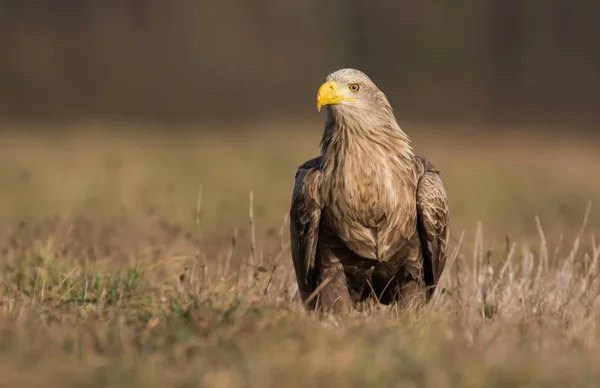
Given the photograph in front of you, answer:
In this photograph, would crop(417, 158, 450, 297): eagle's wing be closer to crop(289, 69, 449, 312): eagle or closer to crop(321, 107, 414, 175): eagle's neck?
crop(289, 69, 449, 312): eagle

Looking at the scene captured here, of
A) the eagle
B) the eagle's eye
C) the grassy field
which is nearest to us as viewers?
the grassy field

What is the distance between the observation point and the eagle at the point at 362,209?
708 centimetres

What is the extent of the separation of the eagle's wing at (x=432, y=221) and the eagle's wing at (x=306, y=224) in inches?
25.9

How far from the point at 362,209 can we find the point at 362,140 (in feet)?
1.49

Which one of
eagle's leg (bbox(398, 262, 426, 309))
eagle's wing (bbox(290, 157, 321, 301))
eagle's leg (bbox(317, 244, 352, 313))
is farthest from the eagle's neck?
eagle's leg (bbox(398, 262, 426, 309))

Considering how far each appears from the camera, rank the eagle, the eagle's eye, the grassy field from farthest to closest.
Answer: the eagle's eye → the eagle → the grassy field

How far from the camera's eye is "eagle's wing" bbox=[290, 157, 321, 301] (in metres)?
7.16

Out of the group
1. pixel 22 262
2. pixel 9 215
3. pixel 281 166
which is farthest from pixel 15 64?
pixel 22 262

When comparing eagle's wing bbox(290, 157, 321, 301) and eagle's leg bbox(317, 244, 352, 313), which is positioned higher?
eagle's wing bbox(290, 157, 321, 301)

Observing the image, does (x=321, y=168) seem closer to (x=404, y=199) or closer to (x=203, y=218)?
(x=404, y=199)

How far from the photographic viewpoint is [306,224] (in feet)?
23.5

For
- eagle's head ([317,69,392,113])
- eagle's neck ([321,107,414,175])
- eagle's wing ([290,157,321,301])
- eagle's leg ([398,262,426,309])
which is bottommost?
eagle's leg ([398,262,426,309])

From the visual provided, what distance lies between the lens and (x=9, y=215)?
14.2m

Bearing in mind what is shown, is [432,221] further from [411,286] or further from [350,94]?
[350,94]
